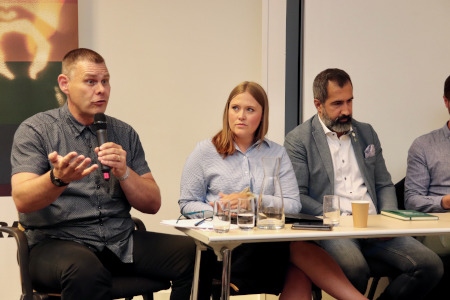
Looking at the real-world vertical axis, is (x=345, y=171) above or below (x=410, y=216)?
above

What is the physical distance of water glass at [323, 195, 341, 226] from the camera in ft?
9.87

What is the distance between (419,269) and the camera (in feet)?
11.5

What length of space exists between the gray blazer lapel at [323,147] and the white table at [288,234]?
75cm

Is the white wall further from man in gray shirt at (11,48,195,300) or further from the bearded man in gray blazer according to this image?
man in gray shirt at (11,48,195,300)

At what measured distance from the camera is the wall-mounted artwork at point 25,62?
4172 millimetres

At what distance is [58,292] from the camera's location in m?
2.89

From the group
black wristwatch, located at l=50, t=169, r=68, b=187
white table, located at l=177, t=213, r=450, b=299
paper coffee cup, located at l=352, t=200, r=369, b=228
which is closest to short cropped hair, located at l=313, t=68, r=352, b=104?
white table, located at l=177, t=213, r=450, b=299

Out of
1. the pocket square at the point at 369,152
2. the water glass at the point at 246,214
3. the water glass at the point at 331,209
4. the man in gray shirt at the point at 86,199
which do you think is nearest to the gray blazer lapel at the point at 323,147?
the pocket square at the point at 369,152

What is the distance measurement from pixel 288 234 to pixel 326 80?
5.10ft

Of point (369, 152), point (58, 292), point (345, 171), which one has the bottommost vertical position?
point (58, 292)

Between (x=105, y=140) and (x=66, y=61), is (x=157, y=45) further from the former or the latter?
(x=105, y=140)

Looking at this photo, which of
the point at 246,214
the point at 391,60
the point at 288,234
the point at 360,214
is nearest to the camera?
the point at 288,234

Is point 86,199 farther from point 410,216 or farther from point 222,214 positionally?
point 410,216

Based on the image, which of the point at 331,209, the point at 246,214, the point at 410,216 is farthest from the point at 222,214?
the point at 410,216
